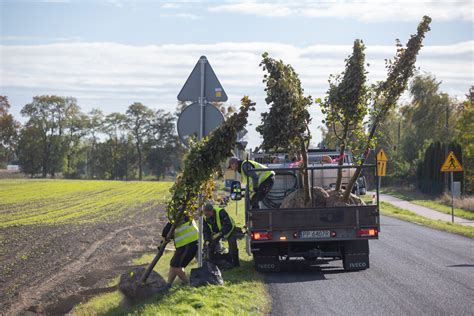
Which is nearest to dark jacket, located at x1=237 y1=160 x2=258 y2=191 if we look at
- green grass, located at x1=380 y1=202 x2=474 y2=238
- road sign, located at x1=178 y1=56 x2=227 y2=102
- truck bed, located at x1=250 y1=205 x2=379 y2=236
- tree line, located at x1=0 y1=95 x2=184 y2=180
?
truck bed, located at x1=250 y1=205 x2=379 y2=236

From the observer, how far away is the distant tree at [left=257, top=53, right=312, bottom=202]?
12859 mm

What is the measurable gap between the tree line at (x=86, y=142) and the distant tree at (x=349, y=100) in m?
96.6

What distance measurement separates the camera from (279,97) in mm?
12844

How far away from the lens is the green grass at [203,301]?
31.2 feet

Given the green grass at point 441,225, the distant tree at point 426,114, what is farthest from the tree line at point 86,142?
the green grass at point 441,225

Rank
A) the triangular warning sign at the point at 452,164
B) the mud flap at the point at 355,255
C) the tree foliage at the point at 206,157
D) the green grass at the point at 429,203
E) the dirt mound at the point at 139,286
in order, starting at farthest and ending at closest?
the green grass at the point at 429,203
the triangular warning sign at the point at 452,164
the mud flap at the point at 355,255
the dirt mound at the point at 139,286
the tree foliage at the point at 206,157

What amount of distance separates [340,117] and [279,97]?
1.95 m

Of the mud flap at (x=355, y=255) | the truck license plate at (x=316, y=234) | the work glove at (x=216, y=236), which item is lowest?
the mud flap at (x=355, y=255)

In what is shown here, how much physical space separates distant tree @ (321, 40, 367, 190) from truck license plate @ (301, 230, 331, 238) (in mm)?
1331

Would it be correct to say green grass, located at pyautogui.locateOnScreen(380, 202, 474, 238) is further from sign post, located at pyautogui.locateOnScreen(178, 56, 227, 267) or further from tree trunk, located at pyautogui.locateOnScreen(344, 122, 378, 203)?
sign post, located at pyautogui.locateOnScreen(178, 56, 227, 267)

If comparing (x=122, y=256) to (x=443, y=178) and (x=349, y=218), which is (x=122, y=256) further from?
(x=443, y=178)

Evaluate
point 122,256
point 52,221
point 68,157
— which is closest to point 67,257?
point 122,256

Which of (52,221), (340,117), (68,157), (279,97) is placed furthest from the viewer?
(68,157)

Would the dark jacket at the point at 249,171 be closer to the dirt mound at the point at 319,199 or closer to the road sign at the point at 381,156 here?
the dirt mound at the point at 319,199
